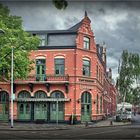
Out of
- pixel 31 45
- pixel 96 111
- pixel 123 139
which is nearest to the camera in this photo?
pixel 123 139

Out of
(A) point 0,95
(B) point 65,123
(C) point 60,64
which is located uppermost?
(C) point 60,64

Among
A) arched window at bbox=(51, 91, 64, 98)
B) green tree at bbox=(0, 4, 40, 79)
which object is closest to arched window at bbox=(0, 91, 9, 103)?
arched window at bbox=(51, 91, 64, 98)

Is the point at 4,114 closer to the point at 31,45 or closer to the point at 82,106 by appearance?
the point at 82,106

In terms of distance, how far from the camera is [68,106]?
4134cm

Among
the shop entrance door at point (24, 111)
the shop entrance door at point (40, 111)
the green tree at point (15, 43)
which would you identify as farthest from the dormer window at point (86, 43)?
the green tree at point (15, 43)

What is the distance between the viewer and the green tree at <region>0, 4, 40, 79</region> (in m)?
31.4

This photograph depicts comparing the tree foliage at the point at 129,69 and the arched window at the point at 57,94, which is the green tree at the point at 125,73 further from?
the arched window at the point at 57,94

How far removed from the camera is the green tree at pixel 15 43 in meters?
31.4

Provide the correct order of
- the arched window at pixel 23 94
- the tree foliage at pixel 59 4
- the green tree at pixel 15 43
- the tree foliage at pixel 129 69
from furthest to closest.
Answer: the tree foliage at pixel 129 69, the arched window at pixel 23 94, the green tree at pixel 15 43, the tree foliage at pixel 59 4

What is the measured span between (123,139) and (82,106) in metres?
22.4

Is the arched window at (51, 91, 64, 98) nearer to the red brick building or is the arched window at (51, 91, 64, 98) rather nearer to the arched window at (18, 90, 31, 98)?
the red brick building

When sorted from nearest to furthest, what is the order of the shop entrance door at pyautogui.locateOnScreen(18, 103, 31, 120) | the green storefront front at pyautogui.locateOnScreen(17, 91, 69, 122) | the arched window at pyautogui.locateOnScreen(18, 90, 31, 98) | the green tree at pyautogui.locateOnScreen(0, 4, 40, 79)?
1. the green tree at pyautogui.locateOnScreen(0, 4, 40, 79)
2. the green storefront front at pyautogui.locateOnScreen(17, 91, 69, 122)
3. the shop entrance door at pyautogui.locateOnScreen(18, 103, 31, 120)
4. the arched window at pyautogui.locateOnScreen(18, 90, 31, 98)

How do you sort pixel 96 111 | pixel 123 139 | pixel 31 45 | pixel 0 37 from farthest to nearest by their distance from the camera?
pixel 96 111 < pixel 31 45 < pixel 0 37 < pixel 123 139

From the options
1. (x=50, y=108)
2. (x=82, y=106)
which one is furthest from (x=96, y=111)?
(x=50, y=108)
